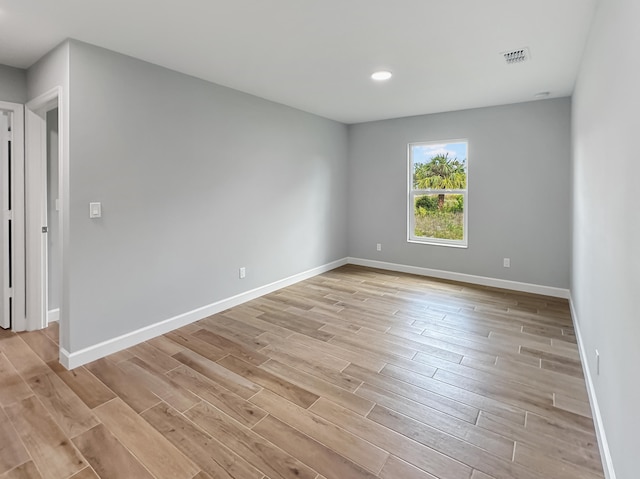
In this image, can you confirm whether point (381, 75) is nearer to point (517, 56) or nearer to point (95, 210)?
point (517, 56)

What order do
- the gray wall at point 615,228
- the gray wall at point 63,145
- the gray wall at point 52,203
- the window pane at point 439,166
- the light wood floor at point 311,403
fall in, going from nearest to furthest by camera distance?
the gray wall at point 615,228 → the light wood floor at point 311,403 → the gray wall at point 63,145 → the gray wall at point 52,203 → the window pane at point 439,166

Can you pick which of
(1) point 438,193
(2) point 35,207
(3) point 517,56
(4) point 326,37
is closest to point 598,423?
(3) point 517,56

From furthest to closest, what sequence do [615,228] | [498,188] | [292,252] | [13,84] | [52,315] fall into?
[292,252], [498,188], [52,315], [13,84], [615,228]

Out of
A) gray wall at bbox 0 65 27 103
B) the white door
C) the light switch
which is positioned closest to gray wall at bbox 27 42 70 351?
the light switch

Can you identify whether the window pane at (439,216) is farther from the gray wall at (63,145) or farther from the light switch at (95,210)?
the gray wall at (63,145)

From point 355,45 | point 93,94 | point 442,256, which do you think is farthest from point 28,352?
point 442,256

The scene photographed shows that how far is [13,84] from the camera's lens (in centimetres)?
304

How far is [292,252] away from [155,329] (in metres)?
2.18

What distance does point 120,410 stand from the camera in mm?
2139

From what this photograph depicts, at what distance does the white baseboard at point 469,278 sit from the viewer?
4.40 metres

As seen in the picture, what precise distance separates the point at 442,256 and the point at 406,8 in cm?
377

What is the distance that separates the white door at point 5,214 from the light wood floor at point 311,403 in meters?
0.47

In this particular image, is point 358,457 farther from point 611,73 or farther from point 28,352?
point 28,352

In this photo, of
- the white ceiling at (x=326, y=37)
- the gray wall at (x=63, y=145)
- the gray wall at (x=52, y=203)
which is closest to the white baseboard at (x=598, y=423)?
the white ceiling at (x=326, y=37)
